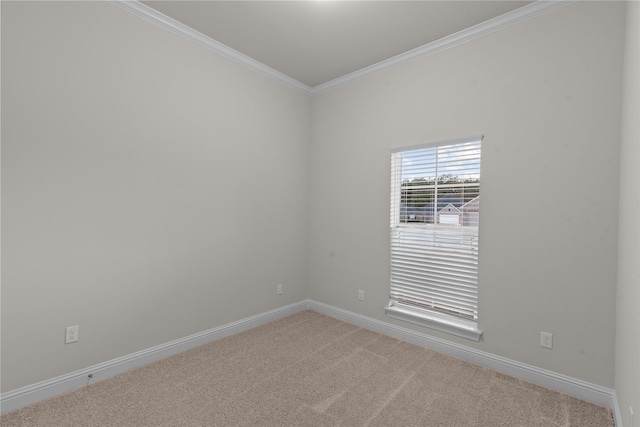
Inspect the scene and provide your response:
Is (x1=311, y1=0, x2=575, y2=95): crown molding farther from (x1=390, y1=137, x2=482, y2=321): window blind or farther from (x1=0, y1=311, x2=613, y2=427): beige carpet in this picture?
(x1=0, y1=311, x2=613, y2=427): beige carpet

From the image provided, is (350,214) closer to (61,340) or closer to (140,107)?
(140,107)

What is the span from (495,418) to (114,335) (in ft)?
9.17

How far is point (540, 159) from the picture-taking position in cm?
237

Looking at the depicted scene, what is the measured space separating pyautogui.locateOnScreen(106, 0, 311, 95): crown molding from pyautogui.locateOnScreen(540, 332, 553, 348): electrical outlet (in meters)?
3.55

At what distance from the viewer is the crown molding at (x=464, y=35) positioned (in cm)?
234

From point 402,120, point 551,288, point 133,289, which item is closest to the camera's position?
point 551,288

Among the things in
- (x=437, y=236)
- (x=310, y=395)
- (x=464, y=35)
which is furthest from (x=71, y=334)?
(x=464, y=35)

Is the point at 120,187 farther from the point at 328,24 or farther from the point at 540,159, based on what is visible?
the point at 540,159

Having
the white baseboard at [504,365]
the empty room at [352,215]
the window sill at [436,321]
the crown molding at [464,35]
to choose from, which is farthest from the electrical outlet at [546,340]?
the crown molding at [464,35]

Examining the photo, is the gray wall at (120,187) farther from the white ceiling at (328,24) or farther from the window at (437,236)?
the window at (437,236)

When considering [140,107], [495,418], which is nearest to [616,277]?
[495,418]

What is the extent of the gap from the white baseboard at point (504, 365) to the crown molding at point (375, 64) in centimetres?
275

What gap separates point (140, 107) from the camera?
251 centimetres

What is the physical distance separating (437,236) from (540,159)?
40.8 inches
